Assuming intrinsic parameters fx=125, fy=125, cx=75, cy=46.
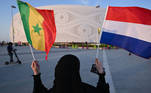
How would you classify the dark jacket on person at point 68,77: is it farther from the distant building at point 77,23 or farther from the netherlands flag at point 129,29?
the distant building at point 77,23

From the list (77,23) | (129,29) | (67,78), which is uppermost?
(77,23)

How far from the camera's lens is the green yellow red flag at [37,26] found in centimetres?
275

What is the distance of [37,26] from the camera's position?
2.85 metres

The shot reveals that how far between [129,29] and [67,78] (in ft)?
6.70

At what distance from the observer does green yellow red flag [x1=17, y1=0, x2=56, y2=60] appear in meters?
2.75

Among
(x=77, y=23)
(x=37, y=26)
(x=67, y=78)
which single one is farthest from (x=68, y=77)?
(x=77, y=23)

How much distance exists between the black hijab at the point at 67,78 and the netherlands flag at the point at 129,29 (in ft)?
5.63

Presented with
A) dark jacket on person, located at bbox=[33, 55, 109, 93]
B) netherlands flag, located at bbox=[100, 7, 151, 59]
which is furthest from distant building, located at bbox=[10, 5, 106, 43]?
dark jacket on person, located at bbox=[33, 55, 109, 93]

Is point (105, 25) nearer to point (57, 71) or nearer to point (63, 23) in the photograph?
point (57, 71)

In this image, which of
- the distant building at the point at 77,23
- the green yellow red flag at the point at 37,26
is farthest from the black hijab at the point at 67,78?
the distant building at the point at 77,23

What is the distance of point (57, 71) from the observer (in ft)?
3.96

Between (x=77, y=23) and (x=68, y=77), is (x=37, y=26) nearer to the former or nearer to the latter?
(x=68, y=77)

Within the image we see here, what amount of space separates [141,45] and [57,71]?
6.45 feet

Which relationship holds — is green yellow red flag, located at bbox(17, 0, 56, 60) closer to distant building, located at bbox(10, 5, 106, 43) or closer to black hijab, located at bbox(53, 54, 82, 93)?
black hijab, located at bbox(53, 54, 82, 93)
